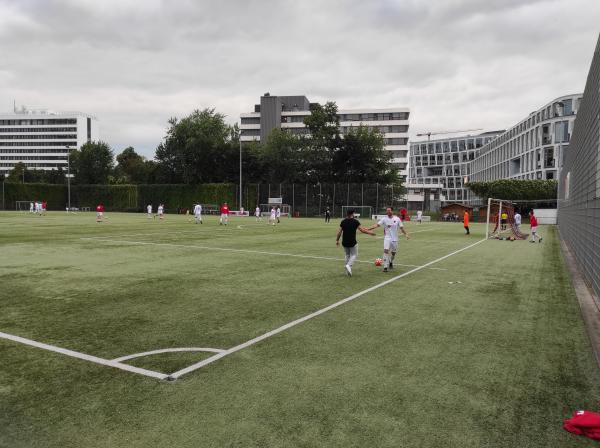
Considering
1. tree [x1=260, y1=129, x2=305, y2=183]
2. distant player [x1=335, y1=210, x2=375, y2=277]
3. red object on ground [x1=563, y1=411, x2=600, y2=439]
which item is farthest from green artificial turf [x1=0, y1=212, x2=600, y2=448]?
tree [x1=260, y1=129, x2=305, y2=183]

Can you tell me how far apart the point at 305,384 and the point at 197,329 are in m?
2.79

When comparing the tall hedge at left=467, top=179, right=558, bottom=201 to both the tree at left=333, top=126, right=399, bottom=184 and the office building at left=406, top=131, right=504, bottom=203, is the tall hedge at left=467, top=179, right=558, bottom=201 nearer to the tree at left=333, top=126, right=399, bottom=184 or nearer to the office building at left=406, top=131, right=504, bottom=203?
the tree at left=333, top=126, right=399, bottom=184

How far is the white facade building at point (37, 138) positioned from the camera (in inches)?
7279

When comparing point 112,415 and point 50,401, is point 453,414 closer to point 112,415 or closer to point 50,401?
point 112,415

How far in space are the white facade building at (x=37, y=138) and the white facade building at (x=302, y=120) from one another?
99762 mm

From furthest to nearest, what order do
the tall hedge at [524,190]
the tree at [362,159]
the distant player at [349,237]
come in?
the tree at [362,159] < the tall hedge at [524,190] < the distant player at [349,237]

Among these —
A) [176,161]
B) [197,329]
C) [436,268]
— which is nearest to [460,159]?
[176,161]

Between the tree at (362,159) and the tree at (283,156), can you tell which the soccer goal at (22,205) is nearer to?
the tree at (283,156)

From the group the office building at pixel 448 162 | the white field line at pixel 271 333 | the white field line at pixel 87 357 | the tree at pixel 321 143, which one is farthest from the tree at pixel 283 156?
the office building at pixel 448 162

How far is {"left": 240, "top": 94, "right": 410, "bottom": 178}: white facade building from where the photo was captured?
11644 centimetres

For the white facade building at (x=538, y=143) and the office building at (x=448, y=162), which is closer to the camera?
the white facade building at (x=538, y=143)

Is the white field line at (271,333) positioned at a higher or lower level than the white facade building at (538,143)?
lower

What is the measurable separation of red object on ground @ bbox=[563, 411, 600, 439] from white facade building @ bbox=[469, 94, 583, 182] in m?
75.7

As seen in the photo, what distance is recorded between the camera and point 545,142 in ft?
291
